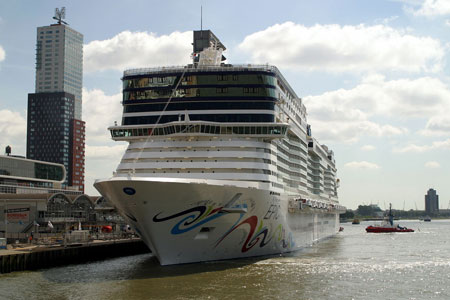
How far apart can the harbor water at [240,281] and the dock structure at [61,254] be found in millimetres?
1132

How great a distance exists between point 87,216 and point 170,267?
124 ft

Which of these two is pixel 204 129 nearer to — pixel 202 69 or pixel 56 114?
pixel 202 69

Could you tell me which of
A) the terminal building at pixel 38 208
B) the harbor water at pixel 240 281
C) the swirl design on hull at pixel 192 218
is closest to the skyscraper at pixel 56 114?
the terminal building at pixel 38 208

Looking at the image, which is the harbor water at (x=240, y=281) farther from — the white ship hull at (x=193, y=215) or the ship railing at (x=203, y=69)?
the ship railing at (x=203, y=69)

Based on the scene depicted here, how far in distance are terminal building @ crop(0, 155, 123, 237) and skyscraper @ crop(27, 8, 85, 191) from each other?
208ft

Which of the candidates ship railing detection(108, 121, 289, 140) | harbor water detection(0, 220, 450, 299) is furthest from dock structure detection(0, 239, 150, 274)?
ship railing detection(108, 121, 289, 140)

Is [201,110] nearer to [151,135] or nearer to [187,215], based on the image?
[151,135]

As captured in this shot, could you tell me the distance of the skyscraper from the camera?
524ft

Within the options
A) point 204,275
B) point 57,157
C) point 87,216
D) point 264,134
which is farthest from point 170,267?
point 57,157

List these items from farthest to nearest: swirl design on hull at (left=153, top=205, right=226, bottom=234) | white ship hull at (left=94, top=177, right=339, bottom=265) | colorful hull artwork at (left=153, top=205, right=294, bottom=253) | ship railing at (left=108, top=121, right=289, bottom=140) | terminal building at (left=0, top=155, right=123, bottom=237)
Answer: terminal building at (left=0, top=155, right=123, bottom=237)
ship railing at (left=108, top=121, right=289, bottom=140)
colorful hull artwork at (left=153, top=205, right=294, bottom=253)
swirl design on hull at (left=153, top=205, right=226, bottom=234)
white ship hull at (left=94, top=177, right=339, bottom=265)

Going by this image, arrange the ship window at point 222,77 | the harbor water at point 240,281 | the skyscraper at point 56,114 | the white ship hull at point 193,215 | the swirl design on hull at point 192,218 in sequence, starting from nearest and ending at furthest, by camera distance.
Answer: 1. the harbor water at point 240,281
2. the white ship hull at point 193,215
3. the swirl design on hull at point 192,218
4. the ship window at point 222,77
5. the skyscraper at point 56,114

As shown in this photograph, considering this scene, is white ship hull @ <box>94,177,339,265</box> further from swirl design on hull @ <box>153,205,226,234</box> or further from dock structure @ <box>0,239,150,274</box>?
dock structure @ <box>0,239,150,274</box>

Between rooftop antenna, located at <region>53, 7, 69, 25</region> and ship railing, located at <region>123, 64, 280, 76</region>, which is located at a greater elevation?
rooftop antenna, located at <region>53, 7, 69, 25</region>

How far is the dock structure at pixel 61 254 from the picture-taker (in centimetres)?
3525
